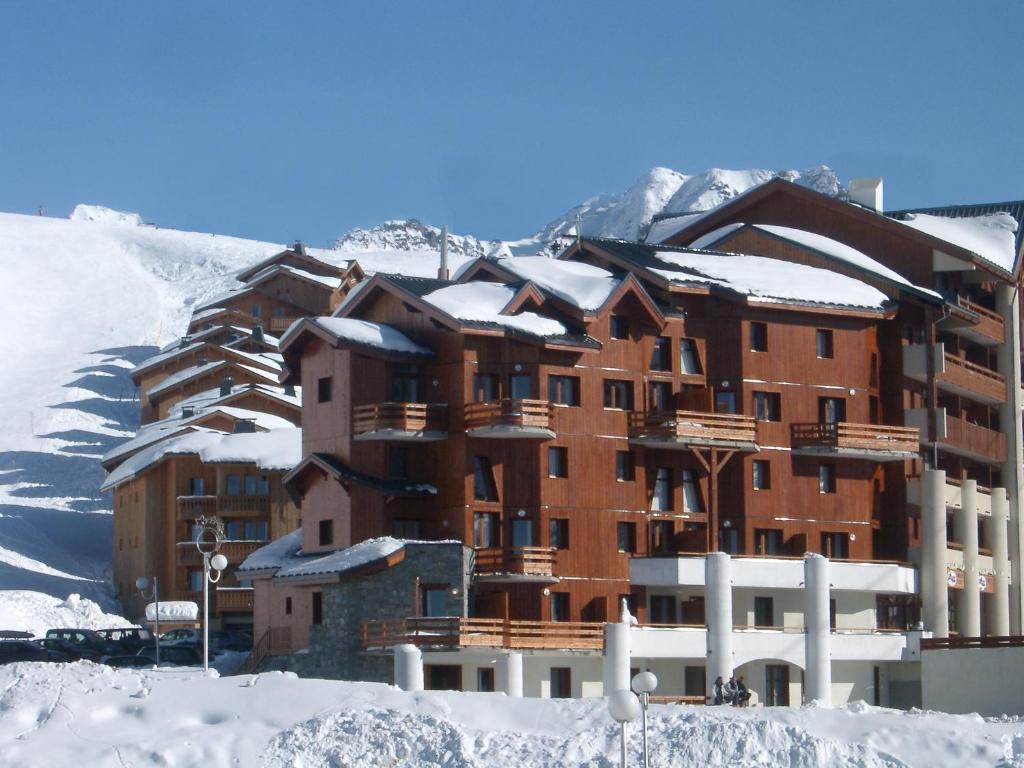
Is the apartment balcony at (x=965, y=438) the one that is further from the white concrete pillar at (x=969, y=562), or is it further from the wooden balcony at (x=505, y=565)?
the wooden balcony at (x=505, y=565)

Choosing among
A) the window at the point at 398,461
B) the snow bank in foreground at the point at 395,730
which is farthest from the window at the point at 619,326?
the snow bank in foreground at the point at 395,730

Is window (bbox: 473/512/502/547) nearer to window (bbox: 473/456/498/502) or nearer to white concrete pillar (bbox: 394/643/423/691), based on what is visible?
window (bbox: 473/456/498/502)

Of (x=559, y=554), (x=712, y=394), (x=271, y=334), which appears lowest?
(x=559, y=554)

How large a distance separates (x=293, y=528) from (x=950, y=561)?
31136 mm

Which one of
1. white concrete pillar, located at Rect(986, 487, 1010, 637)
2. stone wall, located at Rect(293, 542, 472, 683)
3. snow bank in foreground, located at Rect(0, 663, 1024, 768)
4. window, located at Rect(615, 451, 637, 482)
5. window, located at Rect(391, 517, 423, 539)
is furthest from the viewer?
white concrete pillar, located at Rect(986, 487, 1010, 637)

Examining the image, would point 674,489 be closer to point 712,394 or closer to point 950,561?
point 712,394

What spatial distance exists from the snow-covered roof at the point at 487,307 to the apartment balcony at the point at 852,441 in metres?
9.68

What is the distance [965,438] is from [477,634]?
2425 cm

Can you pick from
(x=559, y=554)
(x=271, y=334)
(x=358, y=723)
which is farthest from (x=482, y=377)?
(x=271, y=334)

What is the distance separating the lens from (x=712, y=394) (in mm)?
74812

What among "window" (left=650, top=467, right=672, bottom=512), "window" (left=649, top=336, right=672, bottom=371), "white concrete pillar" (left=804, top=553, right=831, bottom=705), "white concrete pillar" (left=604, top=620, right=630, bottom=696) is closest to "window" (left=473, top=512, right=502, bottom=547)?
"white concrete pillar" (left=604, top=620, right=630, bottom=696)

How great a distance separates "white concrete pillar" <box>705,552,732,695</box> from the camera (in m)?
69.3

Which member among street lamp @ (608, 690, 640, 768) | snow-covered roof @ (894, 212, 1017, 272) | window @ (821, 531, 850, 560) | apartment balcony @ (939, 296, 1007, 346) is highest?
A: snow-covered roof @ (894, 212, 1017, 272)

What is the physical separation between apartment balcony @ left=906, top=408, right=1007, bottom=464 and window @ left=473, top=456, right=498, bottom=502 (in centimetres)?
1670
